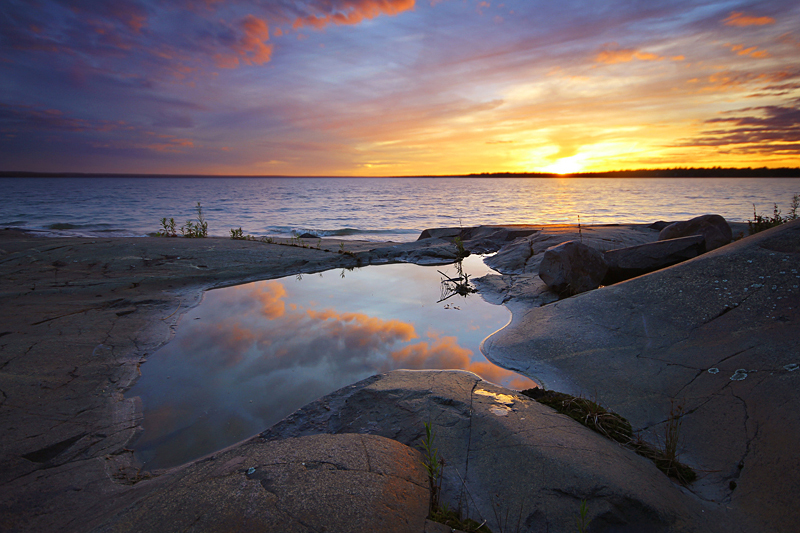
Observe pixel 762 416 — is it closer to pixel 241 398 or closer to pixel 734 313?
pixel 734 313

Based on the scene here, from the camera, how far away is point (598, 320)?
4316mm

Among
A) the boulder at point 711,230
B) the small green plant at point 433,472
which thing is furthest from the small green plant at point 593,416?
the boulder at point 711,230

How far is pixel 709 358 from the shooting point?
316cm

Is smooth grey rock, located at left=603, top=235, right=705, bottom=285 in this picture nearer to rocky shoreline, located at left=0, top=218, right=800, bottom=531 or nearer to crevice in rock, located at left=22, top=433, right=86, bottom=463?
rocky shoreline, located at left=0, top=218, right=800, bottom=531

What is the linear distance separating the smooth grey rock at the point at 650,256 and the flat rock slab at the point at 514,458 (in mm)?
4057

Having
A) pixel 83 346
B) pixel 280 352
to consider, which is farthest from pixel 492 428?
pixel 83 346

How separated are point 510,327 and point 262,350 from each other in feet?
10.3

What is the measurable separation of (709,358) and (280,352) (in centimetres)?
415

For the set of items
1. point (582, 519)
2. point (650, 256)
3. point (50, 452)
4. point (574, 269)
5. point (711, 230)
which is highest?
point (711, 230)

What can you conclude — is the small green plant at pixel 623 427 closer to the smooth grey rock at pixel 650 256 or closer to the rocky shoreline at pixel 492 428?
the rocky shoreline at pixel 492 428

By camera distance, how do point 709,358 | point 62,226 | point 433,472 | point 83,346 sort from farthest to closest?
point 62,226 → point 83,346 → point 709,358 → point 433,472

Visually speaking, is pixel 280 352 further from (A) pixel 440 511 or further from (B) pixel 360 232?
(B) pixel 360 232

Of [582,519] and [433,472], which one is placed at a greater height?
[582,519]

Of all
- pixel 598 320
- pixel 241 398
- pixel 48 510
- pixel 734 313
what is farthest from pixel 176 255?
pixel 734 313
